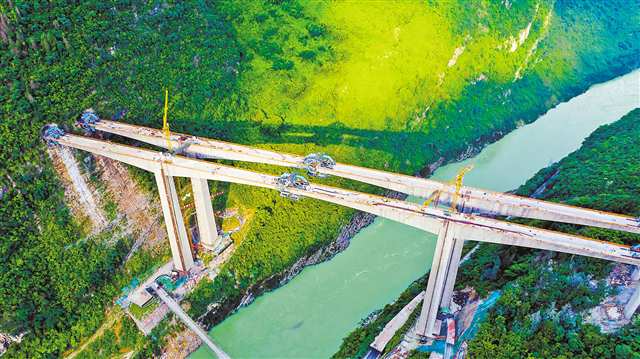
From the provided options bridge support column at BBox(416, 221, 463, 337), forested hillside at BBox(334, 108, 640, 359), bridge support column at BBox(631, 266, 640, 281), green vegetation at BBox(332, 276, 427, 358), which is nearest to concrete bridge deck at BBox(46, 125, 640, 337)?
bridge support column at BBox(416, 221, 463, 337)

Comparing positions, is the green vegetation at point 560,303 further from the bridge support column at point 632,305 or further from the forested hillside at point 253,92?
the forested hillside at point 253,92

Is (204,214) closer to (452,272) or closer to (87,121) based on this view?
(87,121)

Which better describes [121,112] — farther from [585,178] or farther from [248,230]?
[585,178]

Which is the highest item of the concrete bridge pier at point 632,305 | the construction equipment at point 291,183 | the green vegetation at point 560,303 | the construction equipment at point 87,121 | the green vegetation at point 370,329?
the construction equipment at point 87,121

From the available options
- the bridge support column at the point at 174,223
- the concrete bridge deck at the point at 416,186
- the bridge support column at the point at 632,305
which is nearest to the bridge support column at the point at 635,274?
the bridge support column at the point at 632,305

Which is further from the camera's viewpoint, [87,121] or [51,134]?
[87,121]

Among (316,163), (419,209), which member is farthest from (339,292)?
(419,209)
